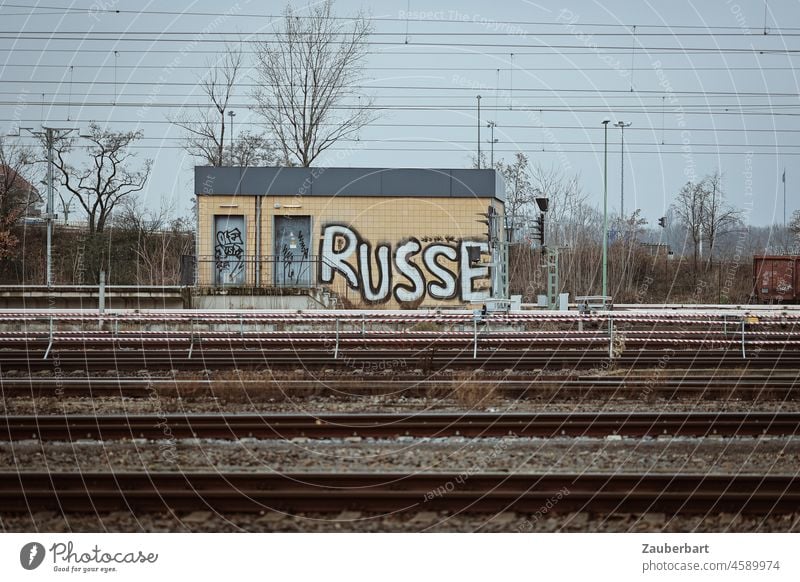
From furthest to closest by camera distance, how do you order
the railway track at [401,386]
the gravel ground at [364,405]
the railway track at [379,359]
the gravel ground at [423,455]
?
the railway track at [379,359]
the railway track at [401,386]
the gravel ground at [364,405]
the gravel ground at [423,455]

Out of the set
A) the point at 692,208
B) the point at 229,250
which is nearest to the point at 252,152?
the point at 229,250

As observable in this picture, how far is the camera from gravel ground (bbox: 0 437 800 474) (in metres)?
9.22

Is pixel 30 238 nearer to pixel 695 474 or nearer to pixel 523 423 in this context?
pixel 523 423

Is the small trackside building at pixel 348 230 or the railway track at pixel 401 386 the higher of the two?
the small trackside building at pixel 348 230

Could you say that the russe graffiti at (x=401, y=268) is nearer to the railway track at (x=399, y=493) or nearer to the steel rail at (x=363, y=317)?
the steel rail at (x=363, y=317)

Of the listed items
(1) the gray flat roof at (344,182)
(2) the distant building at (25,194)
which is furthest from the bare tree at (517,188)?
(2) the distant building at (25,194)

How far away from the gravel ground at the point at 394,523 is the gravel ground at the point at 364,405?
4.90m

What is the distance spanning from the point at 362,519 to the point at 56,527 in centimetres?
276

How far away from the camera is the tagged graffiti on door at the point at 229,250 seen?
33.8m

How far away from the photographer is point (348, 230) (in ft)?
111

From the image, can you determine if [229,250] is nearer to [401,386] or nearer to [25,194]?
[25,194]
